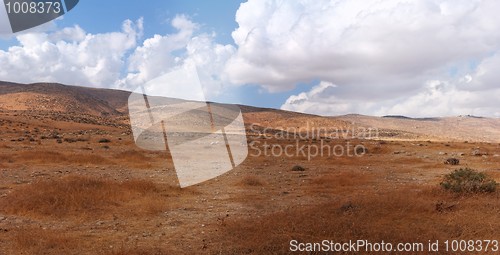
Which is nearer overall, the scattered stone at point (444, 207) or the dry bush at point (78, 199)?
the scattered stone at point (444, 207)

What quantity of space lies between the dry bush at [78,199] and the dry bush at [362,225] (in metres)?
4.27

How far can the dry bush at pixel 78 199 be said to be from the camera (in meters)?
12.4

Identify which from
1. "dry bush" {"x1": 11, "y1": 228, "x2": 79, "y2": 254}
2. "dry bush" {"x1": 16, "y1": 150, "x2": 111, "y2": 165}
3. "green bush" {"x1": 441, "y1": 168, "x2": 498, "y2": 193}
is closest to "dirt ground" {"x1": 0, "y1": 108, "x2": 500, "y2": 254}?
"dry bush" {"x1": 11, "y1": 228, "x2": 79, "y2": 254}

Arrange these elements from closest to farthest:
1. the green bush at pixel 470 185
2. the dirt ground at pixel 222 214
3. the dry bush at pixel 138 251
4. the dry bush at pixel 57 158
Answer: the dry bush at pixel 138 251 → the dirt ground at pixel 222 214 → the green bush at pixel 470 185 → the dry bush at pixel 57 158

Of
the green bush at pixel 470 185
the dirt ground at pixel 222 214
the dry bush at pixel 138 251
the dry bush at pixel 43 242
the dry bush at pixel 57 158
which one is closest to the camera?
the dry bush at pixel 138 251

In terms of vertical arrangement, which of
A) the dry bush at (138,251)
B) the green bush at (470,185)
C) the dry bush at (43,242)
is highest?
the green bush at (470,185)

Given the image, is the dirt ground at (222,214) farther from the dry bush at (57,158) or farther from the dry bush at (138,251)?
the dry bush at (57,158)

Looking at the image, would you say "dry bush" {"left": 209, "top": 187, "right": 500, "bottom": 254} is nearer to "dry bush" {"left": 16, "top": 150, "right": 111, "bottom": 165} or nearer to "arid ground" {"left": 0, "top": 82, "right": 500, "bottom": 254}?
"arid ground" {"left": 0, "top": 82, "right": 500, "bottom": 254}

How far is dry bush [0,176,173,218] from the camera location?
12.4m

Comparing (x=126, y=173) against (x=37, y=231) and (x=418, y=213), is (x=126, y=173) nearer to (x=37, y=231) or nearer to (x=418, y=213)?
(x=37, y=231)

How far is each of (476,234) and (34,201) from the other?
1304 cm

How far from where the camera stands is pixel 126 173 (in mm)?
21562

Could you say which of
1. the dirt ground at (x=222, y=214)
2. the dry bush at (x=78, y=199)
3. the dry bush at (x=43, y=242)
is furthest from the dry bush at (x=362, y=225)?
the dry bush at (x=78, y=199)

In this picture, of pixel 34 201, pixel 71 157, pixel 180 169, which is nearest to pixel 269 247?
pixel 34 201
